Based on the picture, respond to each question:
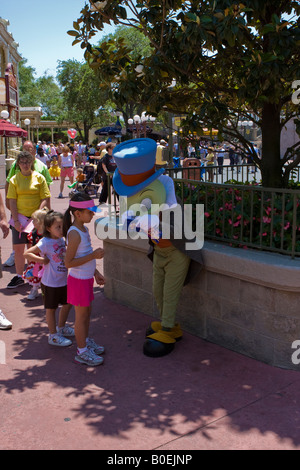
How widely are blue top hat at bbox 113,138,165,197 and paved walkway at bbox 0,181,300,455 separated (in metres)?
1.52

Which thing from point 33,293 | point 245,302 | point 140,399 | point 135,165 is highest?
point 135,165

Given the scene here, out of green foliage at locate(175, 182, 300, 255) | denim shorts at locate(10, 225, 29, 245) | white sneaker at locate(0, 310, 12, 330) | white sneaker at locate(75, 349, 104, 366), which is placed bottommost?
white sneaker at locate(75, 349, 104, 366)

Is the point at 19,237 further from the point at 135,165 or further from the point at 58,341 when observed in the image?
the point at 135,165

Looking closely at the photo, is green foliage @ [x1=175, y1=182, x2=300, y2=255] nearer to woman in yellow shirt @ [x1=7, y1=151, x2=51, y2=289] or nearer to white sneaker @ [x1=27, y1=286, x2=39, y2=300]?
woman in yellow shirt @ [x1=7, y1=151, x2=51, y2=289]

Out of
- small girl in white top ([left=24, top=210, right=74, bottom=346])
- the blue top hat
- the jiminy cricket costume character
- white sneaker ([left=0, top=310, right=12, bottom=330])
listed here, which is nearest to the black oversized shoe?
the jiminy cricket costume character

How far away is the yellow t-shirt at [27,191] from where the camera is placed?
6227mm

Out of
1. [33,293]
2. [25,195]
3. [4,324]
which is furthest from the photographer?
[25,195]

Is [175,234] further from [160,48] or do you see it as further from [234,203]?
[160,48]

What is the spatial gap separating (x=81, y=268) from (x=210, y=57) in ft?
8.43

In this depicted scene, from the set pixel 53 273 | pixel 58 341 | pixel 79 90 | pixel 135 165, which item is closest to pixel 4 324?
pixel 58 341

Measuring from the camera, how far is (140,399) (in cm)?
379

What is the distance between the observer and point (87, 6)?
5.29m

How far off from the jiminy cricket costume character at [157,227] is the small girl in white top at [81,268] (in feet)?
1.10

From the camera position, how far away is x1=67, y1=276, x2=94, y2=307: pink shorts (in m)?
4.38
